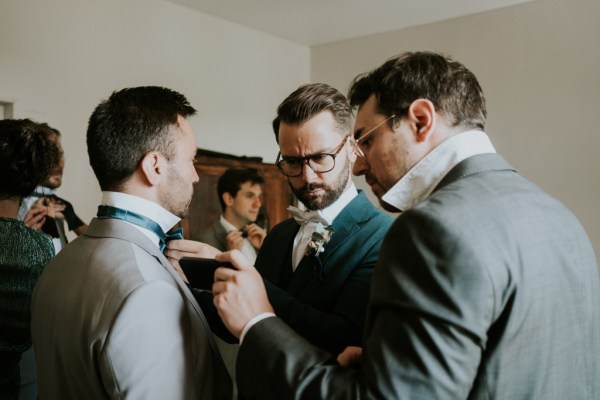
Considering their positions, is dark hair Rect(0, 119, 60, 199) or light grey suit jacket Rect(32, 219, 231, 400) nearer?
light grey suit jacket Rect(32, 219, 231, 400)

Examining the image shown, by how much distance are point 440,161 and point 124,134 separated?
75cm

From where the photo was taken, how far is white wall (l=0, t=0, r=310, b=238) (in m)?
3.88

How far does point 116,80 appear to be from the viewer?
173 inches

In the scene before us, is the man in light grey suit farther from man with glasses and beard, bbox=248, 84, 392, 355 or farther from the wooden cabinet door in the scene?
the wooden cabinet door

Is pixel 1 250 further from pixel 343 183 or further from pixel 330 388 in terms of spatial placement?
pixel 330 388

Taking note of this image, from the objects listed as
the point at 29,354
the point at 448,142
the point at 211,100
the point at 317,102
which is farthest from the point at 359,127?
the point at 211,100

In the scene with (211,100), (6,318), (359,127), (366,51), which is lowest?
(6,318)

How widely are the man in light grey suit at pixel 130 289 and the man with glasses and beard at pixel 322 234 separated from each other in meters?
0.28

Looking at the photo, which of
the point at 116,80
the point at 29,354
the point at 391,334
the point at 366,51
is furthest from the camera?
the point at 366,51

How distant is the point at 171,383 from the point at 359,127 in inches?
26.6

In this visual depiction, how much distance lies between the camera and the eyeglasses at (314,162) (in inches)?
71.7

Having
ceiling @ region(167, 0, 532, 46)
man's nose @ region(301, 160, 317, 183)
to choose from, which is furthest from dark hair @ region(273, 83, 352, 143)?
ceiling @ region(167, 0, 532, 46)

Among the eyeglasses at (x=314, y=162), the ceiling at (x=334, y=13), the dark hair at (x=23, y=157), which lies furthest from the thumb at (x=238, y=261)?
the ceiling at (x=334, y=13)

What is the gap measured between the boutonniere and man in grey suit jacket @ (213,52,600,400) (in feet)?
1.48
